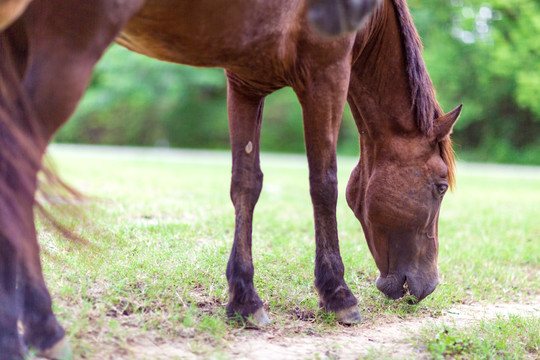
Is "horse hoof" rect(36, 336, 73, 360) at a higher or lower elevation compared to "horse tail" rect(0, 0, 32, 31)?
lower

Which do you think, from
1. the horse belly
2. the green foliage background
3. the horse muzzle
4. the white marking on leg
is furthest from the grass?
the green foliage background

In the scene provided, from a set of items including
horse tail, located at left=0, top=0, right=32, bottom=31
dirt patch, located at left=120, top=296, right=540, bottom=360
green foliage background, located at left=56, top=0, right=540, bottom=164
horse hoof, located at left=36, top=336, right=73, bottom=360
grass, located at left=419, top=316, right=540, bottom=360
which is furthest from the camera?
green foliage background, located at left=56, top=0, right=540, bottom=164

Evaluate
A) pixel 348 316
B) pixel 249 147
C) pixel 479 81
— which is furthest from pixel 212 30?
pixel 479 81

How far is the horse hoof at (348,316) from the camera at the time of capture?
3254 millimetres

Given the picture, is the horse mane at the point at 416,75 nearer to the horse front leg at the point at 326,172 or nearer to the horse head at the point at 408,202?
the horse head at the point at 408,202

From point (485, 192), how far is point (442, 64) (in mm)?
A: 12817

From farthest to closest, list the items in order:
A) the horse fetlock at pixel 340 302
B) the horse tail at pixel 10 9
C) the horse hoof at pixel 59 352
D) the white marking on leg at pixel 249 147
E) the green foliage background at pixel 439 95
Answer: the green foliage background at pixel 439 95
the white marking on leg at pixel 249 147
the horse fetlock at pixel 340 302
the horse hoof at pixel 59 352
the horse tail at pixel 10 9

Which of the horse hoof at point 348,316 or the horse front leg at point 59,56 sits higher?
the horse front leg at point 59,56

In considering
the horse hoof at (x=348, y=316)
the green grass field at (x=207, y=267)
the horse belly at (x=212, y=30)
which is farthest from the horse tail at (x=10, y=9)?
the horse hoof at (x=348, y=316)

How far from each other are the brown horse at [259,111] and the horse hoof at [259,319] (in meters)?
0.01

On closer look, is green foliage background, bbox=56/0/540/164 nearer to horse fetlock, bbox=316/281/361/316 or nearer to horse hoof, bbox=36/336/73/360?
horse fetlock, bbox=316/281/361/316

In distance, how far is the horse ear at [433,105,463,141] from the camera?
3455mm

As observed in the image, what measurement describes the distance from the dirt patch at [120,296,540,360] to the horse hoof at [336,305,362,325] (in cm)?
4

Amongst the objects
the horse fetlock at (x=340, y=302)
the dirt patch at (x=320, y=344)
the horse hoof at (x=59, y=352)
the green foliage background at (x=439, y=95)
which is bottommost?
the dirt patch at (x=320, y=344)
